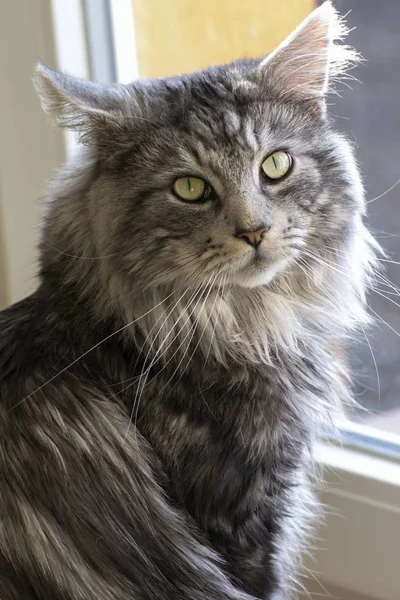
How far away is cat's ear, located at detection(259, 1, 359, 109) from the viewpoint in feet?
3.65

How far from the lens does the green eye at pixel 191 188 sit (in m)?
1.11

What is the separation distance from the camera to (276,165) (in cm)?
114

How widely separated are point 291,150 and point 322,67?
0.14 m

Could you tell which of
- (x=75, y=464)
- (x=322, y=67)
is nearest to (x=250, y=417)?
(x=75, y=464)

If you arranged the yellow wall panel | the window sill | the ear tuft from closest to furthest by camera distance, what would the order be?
the ear tuft → the window sill → the yellow wall panel

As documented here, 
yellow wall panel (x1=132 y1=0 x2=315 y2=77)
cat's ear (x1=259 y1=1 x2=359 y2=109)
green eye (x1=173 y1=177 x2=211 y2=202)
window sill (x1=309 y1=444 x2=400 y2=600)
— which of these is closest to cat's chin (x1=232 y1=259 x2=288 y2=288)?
green eye (x1=173 y1=177 x2=211 y2=202)

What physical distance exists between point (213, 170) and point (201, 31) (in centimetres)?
61

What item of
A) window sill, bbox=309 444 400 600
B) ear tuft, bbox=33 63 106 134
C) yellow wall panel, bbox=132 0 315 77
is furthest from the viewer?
yellow wall panel, bbox=132 0 315 77

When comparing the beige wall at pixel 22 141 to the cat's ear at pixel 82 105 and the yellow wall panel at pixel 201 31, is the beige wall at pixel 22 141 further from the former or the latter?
the cat's ear at pixel 82 105

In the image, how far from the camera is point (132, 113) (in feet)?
3.69

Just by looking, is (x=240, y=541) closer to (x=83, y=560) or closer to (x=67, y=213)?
(x=83, y=560)

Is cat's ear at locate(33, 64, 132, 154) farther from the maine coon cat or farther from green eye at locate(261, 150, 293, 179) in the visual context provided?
green eye at locate(261, 150, 293, 179)

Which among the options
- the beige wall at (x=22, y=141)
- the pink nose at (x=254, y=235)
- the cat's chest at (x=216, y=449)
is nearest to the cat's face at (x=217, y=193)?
the pink nose at (x=254, y=235)

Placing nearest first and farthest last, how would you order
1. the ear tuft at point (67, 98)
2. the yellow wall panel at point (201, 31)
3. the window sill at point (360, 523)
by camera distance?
1. the ear tuft at point (67, 98)
2. the window sill at point (360, 523)
3. the yellow wall panel at point (201, 31)
